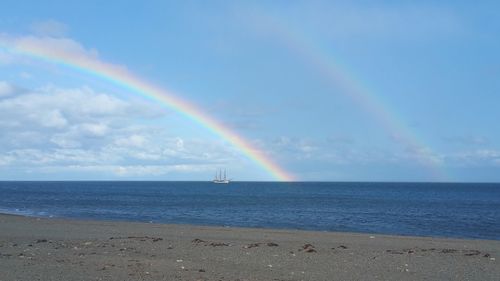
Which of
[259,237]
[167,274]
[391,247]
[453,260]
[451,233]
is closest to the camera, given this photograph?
[167,274]

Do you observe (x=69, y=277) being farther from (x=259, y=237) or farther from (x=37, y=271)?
(x=259, y=237)

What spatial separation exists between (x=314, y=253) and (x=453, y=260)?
485 cm

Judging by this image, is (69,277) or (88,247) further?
(88,247)

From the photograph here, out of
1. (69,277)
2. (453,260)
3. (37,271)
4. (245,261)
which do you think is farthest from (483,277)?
(37,271)

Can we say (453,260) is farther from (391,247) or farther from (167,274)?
(167,274)

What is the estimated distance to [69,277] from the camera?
42.6 ft

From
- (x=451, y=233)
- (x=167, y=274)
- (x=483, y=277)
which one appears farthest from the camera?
(x=451, y=233)

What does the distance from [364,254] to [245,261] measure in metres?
5.37

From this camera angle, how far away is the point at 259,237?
92.0 ft

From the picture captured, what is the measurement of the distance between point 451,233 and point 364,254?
23.0 metres

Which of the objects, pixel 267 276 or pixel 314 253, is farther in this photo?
pixel 314 253

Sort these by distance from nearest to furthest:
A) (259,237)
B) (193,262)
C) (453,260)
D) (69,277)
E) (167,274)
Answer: (69,277) < (167,274) < (193,262) < (453,260) < (259,237)

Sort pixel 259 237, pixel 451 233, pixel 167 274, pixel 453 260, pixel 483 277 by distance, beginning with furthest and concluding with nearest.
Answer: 1. pixel 451 233
2. pixel 259 237
3. pixel 453 260
4. pixel 483 277
5. pixel 167 274

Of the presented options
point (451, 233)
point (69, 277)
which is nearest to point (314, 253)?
point (69, 277)
